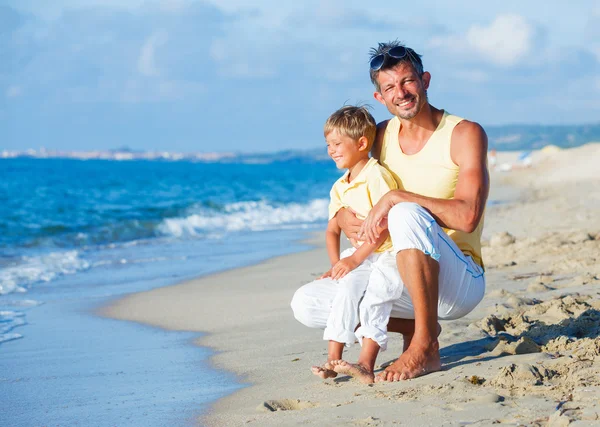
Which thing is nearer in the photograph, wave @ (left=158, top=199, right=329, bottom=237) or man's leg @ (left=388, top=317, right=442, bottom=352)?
man's leg @ (left=388, top=317, right=442, bottom=352)

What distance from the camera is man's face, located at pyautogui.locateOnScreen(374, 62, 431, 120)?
3.49m

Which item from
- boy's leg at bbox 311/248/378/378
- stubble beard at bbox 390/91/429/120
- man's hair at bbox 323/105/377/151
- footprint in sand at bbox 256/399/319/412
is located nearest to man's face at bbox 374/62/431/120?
stubble beard at bbox 390/91/429/120

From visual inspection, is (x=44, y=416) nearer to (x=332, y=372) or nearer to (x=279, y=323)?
(x=332, y=372)

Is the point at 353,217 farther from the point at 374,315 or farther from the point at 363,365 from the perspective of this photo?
the point at 363,365

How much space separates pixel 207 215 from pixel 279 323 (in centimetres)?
1287

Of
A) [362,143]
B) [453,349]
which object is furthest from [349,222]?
[453,349]

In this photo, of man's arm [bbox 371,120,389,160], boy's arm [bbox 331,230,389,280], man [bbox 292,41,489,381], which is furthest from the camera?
man's arm [bbox 371,120,389,160]

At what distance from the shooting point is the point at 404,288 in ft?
10.9

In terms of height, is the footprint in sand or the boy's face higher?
the boy's face

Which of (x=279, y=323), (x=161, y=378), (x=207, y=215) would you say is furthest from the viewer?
(x=207, y=215)

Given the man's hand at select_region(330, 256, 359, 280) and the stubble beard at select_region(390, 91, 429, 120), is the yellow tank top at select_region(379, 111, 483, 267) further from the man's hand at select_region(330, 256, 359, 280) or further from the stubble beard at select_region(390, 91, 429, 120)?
the man's hand at select_region(330, 256, 359, 280)

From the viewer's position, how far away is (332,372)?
11.1 feet

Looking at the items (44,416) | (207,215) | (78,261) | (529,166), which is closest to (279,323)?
(44,416)

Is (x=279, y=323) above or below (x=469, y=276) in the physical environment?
below
